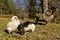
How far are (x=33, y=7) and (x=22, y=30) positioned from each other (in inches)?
357

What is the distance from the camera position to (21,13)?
1755 cm

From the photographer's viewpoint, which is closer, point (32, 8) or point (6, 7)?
point (32, 8)

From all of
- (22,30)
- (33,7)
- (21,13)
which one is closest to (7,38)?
(22,30)

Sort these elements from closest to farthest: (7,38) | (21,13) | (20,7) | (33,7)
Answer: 1. (7,38)
2. (33,7)
3. (21,13)
4. (20,7)

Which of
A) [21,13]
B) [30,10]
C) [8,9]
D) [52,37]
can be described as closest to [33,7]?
[30,10]

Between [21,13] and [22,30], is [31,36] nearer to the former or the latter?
[22,30]

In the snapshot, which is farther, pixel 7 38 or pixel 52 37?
pixel 52 37

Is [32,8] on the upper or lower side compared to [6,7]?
upper

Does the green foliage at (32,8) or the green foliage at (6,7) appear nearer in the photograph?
the green foliage at (32,8)

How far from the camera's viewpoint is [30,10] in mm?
16391

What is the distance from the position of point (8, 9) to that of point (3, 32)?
11166mm

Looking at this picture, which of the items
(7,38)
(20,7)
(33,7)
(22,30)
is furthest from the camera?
(20,7)

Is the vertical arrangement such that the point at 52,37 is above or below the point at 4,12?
above

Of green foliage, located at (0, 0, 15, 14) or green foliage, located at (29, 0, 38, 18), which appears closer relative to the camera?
green foliage, located at (29, 0, 38, 18)
